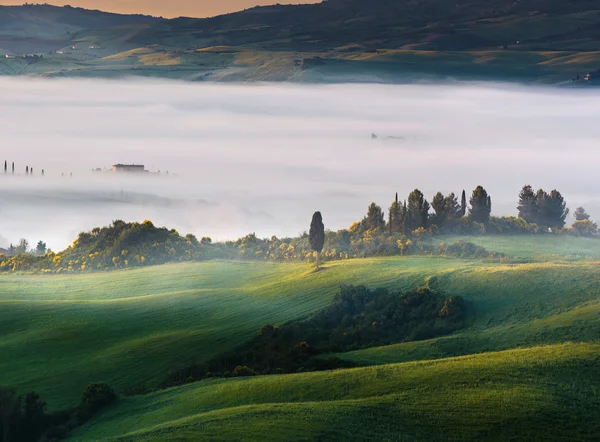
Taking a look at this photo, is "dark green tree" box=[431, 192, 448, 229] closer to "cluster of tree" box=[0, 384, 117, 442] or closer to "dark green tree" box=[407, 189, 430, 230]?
"dark green tree" box=[407, 189, 430, 230]

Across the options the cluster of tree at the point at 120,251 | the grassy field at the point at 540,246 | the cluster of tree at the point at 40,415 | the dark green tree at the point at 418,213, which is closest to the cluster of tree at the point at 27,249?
the cluster of tree at the point at 120,251

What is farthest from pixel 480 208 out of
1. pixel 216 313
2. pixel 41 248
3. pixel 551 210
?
pixel 41 248

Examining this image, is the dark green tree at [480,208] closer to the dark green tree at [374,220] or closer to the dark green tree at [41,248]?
the dark green tree at [374,220]

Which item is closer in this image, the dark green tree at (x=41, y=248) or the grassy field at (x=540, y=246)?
the grassy field at (x=540, y=246)

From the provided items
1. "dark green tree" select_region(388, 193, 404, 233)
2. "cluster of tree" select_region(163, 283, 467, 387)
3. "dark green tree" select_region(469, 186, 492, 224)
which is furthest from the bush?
"cluster of tree" select_region(163, 283, 467, 387)

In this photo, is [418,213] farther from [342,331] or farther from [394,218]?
[342,331]
